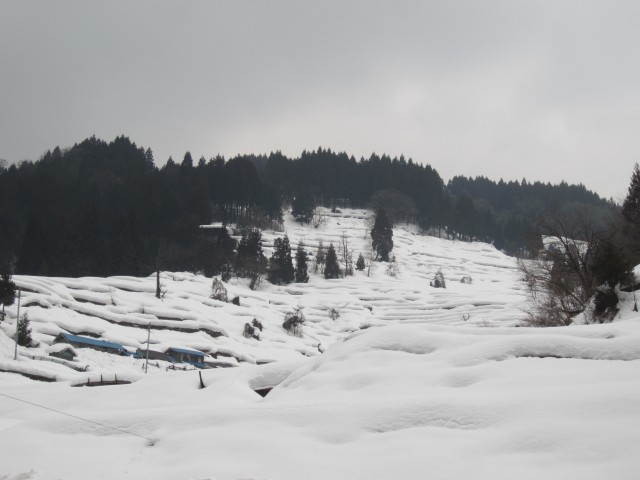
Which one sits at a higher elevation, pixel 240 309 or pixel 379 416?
pixel 379 416

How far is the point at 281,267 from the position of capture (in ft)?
254

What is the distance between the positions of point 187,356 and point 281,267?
38990 millimetres

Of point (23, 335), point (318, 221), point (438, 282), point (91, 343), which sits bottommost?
point (91, 343)

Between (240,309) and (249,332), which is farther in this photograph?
(240,309)

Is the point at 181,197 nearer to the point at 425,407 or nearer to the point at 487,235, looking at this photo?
the point at 487,235

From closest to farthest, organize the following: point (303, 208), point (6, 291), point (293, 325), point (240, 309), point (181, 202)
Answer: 1. point (6, 291)
2. point (293, 325)
3. point (240, 309)
4. point (181, 202)
5. point (303, 208)

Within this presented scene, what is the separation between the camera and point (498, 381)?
677 centimetres

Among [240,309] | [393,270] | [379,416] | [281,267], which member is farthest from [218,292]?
[379,416]

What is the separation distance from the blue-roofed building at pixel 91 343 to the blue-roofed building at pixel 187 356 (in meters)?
3.83

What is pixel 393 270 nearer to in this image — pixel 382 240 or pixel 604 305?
pixel 382 240

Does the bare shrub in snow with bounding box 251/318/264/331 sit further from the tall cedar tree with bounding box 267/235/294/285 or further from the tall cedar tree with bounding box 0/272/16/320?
the tall cedar tree with bounding box 267/235/294/285

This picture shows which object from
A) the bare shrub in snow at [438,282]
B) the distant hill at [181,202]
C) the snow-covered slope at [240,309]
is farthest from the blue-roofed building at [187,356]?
the bare shrub in snow at [438,282]

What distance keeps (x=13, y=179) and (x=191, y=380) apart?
311ft

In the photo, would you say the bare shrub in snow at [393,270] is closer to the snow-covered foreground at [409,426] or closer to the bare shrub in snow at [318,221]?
the bare shrub in snow at [318,221]
